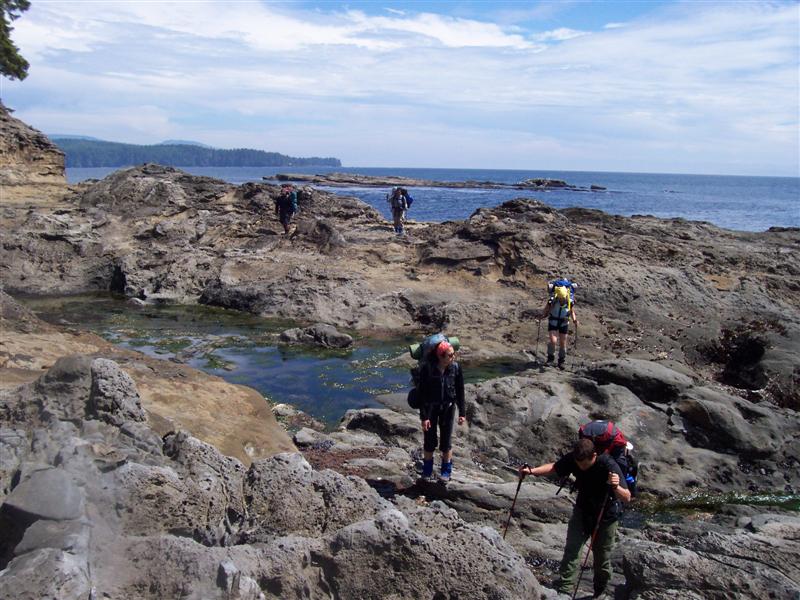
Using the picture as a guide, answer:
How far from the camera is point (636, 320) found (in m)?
17.9

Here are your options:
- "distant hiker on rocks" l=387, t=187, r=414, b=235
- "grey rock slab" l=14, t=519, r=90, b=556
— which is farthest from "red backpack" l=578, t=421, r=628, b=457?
"distant hiker on rocks" l=387, t=187, r=414, b=235

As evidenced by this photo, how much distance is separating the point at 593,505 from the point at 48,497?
4155 millimetres

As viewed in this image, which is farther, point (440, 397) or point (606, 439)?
point (440, 397)

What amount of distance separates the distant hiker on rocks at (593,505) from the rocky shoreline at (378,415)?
245 millimetres

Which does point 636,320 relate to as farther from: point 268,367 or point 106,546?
point 106,546

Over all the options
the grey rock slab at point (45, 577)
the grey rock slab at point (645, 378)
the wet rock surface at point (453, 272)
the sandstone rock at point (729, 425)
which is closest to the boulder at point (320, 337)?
the wet rock surface at point (453, 272)

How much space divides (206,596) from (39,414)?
295 centimetres

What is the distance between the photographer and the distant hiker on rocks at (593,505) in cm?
594

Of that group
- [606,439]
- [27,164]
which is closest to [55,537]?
[606,439]

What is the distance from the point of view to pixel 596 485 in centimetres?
604

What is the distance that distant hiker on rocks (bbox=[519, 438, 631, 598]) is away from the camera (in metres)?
5.94

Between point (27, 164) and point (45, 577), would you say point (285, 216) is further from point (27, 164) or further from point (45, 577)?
point (45, 577)

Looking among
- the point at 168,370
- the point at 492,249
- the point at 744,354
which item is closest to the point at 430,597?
the point at 168,370

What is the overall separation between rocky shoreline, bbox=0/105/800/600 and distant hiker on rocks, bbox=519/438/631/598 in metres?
0.25
